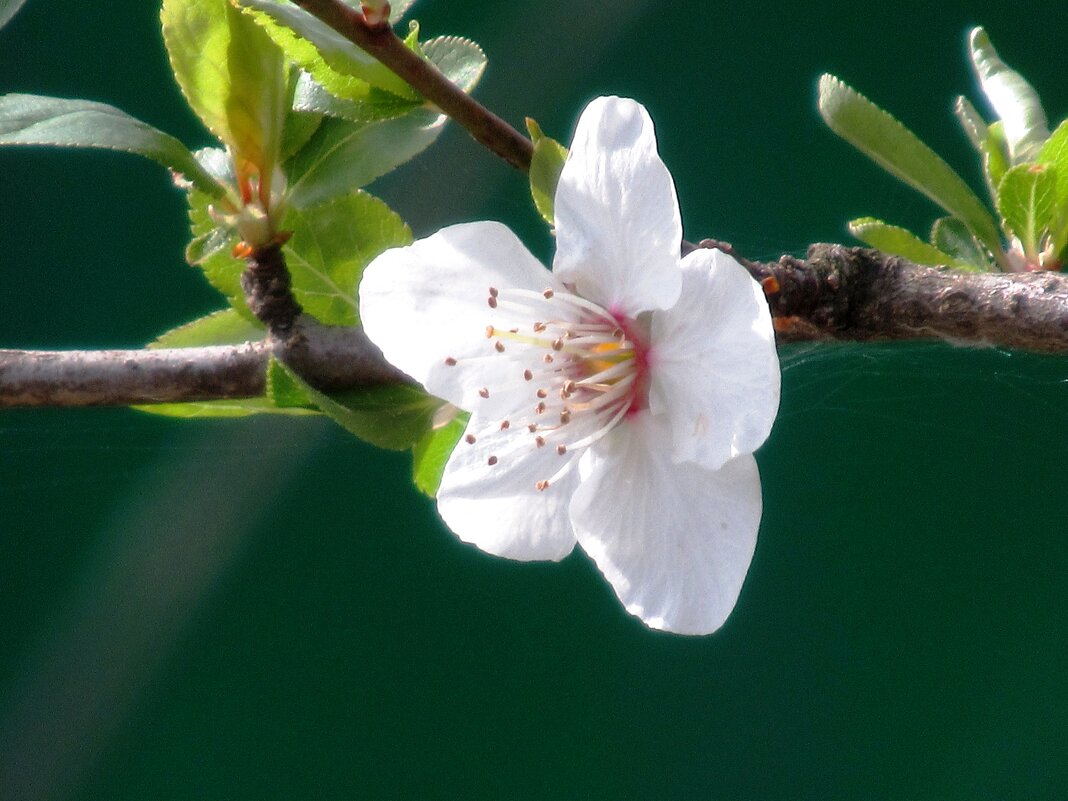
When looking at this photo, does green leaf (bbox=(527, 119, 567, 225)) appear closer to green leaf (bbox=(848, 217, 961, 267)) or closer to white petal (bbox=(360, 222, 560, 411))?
white petal (bbox=(360, 222, 560, 411))

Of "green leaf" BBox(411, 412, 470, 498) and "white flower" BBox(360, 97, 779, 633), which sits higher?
"white flower" BBox(360, 97, 779, 633)

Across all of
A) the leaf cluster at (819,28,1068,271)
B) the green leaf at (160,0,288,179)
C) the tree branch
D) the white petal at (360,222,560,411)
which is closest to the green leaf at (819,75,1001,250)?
the leaf cluster at (819,28,1068,271)

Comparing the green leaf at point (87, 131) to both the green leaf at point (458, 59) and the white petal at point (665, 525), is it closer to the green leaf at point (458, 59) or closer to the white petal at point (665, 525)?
the green leaf at point (458, 59)

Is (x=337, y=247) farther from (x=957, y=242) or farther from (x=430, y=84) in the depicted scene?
(x=957, y=242)

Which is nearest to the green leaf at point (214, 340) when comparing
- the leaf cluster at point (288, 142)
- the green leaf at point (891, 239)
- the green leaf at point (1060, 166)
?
the leaf cluster at point (288, 142)

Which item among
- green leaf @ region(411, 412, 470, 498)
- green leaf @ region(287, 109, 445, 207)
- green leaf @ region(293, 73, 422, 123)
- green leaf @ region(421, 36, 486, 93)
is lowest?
green leaf @ region(411, 412, 470, 498)

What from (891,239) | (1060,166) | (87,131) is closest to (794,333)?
(891,239)

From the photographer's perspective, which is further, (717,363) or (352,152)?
(352,152)
